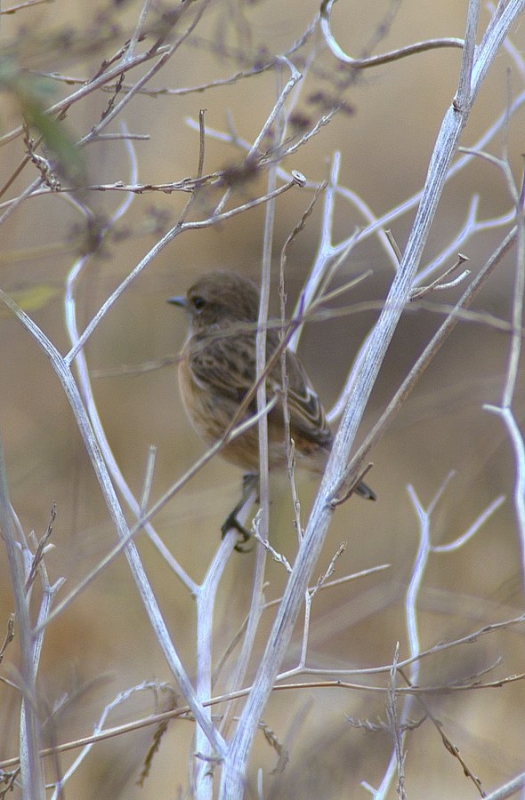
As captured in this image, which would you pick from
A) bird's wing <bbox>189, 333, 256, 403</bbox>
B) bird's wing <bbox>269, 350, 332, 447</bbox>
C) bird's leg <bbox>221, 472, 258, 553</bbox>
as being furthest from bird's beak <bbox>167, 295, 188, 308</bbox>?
bird's leg <bbox>221, 472, 258, 553</bbox>

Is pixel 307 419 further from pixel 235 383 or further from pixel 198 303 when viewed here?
pixel 198 303

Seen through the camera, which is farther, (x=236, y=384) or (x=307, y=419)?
(x=236, y=384)

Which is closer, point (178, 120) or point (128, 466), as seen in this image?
point (128, 466)

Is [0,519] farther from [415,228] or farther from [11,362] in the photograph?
[11,362]

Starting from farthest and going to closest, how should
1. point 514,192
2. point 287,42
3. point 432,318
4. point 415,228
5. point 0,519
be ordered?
point 432,318 → point 287,42 → point 415,228 → point 514,192 → point 0,519

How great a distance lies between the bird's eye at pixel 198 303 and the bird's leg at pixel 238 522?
1131 mm

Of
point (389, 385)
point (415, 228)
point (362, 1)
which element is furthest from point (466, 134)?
point (415, 228)

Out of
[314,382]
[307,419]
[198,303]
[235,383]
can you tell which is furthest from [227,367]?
[314,382]

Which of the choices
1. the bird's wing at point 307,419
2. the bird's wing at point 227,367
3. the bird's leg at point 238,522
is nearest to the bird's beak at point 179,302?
the bird's wing at point 227,367

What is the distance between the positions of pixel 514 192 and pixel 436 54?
10.1 meters

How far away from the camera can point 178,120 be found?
1038 cm

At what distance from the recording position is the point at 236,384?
18.0 ft

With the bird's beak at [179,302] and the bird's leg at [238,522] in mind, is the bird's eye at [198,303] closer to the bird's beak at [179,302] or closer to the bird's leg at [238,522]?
the bird's beak at [179,302]

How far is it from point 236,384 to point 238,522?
1.07m
